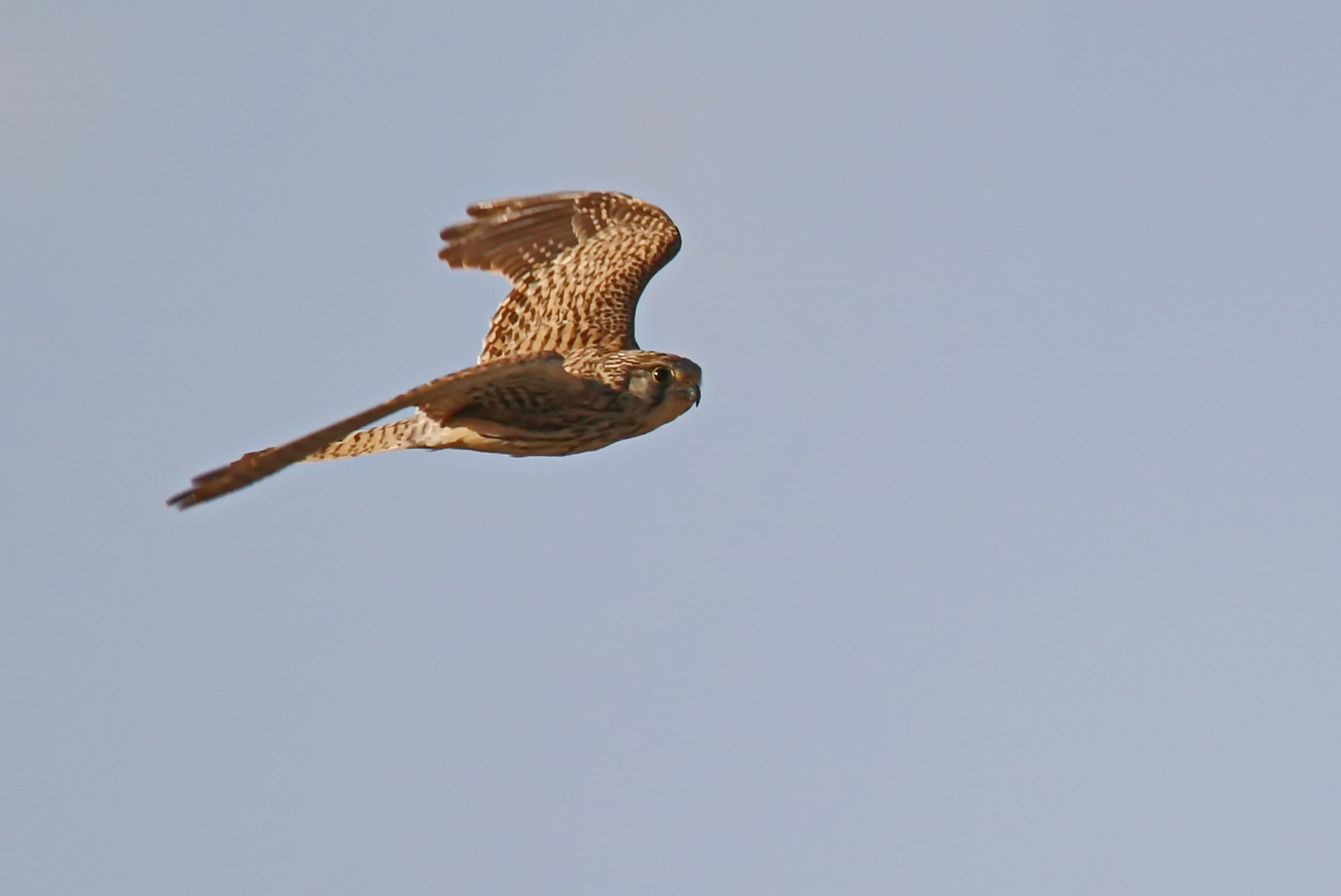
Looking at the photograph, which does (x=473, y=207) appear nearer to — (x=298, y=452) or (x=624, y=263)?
(x=624, y=263)

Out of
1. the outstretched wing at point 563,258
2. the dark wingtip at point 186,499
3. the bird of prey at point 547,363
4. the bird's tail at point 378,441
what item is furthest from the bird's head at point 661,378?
the dark wingtip at point 186,499

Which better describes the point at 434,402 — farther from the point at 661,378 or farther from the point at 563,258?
the point at 563,258

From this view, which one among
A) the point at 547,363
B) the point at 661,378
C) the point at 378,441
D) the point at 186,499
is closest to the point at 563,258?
the point at 661,378

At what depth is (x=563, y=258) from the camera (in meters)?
18.4

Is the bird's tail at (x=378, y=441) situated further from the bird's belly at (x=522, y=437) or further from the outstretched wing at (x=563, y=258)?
the outstretched wing at (x=563, y=258)

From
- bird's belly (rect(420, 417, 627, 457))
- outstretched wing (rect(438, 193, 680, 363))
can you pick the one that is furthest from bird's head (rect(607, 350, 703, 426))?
outstretched wing (rect(438, 193, 680, 363))

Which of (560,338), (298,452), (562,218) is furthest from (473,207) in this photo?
(298,452)

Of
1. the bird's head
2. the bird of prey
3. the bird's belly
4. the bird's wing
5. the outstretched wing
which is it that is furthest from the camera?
the outstretched wing

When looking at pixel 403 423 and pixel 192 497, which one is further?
pixel 403 423

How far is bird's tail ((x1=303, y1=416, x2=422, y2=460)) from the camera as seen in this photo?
1516 centimetres

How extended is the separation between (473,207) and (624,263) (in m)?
1.58

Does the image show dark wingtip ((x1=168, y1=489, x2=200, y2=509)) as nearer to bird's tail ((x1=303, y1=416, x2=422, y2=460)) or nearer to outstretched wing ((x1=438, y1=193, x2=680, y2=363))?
bird's tail ((x1=303, y1=416, x2=422, y2=460))

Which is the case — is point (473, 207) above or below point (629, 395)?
above

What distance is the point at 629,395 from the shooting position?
15.1 metres
